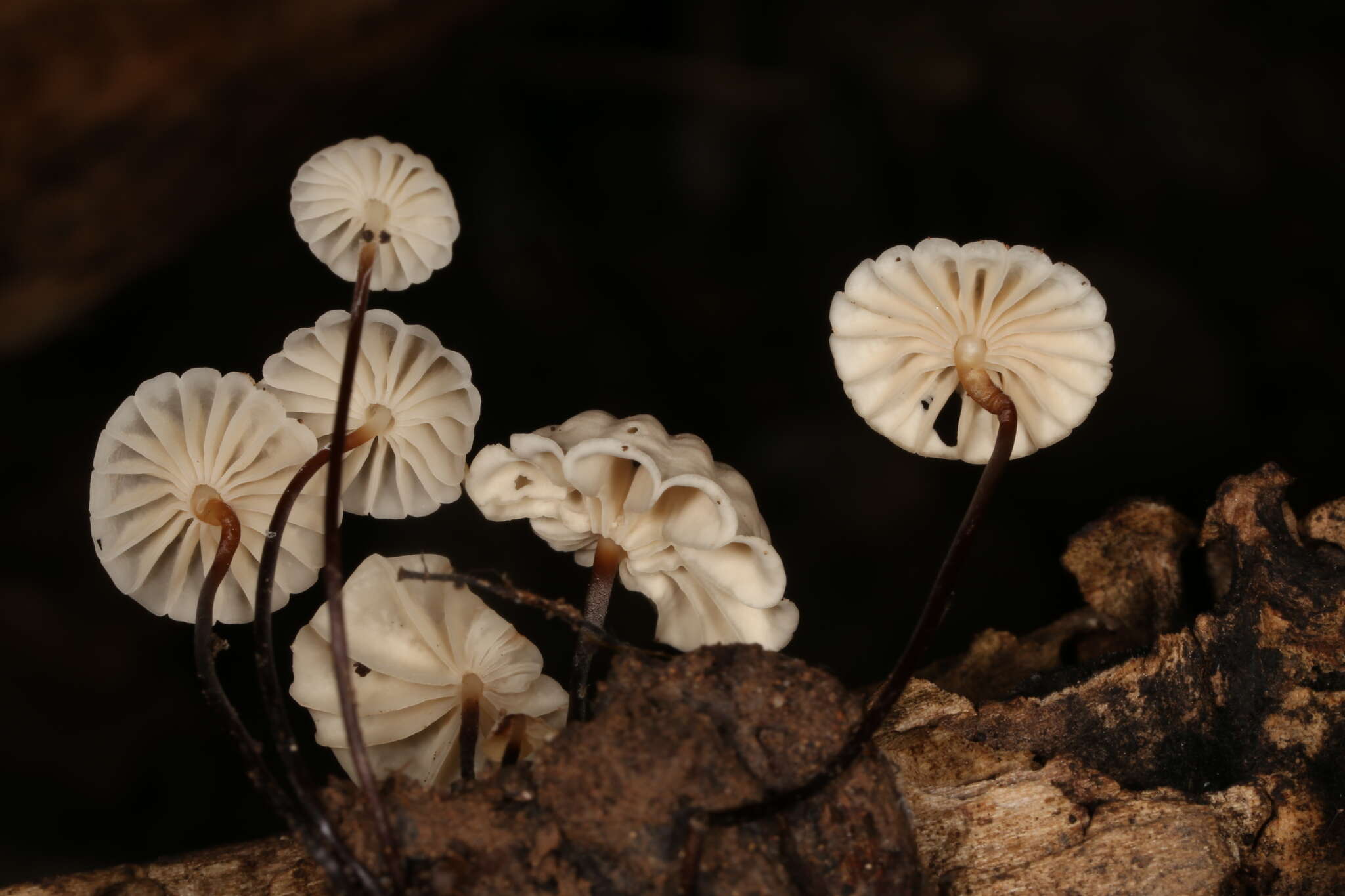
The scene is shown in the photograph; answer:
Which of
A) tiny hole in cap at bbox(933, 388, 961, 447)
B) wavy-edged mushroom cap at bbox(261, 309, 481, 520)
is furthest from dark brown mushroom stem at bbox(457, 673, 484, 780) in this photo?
tiny hole in cap at bbox(933, 388, 961, 447)

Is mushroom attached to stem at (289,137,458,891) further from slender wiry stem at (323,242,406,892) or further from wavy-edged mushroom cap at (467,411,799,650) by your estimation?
wavy-edged mushroom cap at (467,411,799,650)

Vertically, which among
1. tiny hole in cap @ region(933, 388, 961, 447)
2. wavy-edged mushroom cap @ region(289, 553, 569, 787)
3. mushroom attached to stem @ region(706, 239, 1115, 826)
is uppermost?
tiny hole in cap @ region(933, 388, 961, 447)

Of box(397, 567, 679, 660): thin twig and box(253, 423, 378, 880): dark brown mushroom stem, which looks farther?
box(397, 567, 679, 660): thin twig

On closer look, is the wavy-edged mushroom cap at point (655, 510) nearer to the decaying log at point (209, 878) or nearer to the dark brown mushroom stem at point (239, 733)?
the dark brown mushroom stem at point (239, 733)

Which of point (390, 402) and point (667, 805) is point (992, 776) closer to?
point (667, 805)

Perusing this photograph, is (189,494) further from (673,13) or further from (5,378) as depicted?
(673,13)

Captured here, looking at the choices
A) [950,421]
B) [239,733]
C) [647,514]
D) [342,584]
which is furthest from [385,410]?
[950,421]
